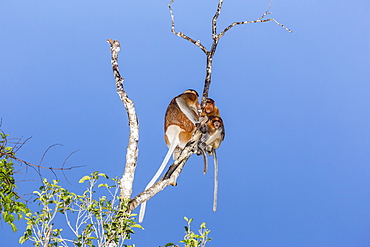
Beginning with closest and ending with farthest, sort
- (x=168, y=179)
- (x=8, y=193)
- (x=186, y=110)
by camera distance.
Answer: (x=8, y=193), (x=168, y=179), (x=186, y=110)

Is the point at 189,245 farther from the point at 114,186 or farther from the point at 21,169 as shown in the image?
the point at 21,169

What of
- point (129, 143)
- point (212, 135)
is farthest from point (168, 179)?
point (212, 135)

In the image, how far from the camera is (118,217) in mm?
2855

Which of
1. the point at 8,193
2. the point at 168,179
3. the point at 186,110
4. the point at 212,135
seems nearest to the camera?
the point at 8,193

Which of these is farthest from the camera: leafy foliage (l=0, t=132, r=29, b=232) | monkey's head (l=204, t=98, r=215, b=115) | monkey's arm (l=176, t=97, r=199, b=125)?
monkey's head (l=204, t=98, r=215, b=115)

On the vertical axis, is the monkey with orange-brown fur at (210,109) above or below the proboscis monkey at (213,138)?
above

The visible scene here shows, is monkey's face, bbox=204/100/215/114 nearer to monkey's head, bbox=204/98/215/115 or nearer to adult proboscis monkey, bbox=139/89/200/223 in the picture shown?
monkey's head, bbox=204/98/215/115

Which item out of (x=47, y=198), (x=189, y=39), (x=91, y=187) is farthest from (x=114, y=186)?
(x=189, y=39)

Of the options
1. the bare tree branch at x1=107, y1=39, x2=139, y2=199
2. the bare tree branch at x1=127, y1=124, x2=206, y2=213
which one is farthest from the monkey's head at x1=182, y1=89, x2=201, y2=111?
the bare tree branch at x1=107, y1=39, x2=139, y2=199

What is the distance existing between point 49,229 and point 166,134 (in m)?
2.15

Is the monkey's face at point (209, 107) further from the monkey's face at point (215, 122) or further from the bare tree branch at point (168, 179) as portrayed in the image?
the bare tree branch at point (168, 179)

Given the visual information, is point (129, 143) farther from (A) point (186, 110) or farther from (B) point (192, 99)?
(B) point (192, 99)

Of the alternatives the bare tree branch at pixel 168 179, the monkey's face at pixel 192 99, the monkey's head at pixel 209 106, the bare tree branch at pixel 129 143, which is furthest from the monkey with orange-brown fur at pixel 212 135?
the bare tree branch at pixel 129 143

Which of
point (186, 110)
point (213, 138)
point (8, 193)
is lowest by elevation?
point (8, 193)
